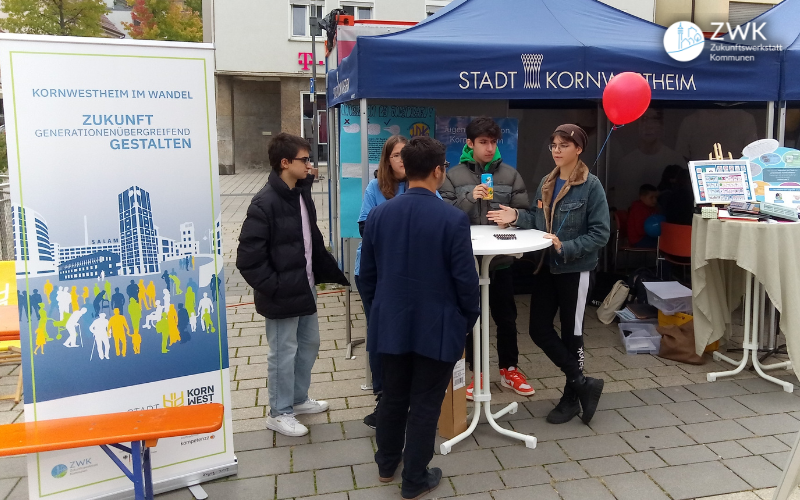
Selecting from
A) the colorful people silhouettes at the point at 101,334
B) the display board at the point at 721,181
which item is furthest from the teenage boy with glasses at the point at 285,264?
the display board at the point at 721,181

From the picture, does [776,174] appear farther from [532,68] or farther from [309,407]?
[309,407]

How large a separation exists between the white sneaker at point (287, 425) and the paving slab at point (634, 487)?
60.9 inches

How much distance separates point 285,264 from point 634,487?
195cm

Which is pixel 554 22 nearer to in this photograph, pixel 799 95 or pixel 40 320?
pixel 799 95

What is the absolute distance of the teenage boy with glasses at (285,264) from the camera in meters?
3.24


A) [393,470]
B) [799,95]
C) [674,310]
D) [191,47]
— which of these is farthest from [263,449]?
[799,95]

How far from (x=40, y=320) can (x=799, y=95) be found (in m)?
4.82

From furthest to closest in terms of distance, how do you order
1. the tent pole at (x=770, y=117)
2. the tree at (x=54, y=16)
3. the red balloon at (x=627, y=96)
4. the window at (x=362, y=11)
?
the window at (x=362, y=11) → the tree at (x=54, y=16) → the tent pole at (x=770, y=117) → the red balloon at (x=627, y=96)

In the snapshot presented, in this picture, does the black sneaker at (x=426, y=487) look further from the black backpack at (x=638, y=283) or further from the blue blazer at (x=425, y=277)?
the black backpack at (x=638, y=283)

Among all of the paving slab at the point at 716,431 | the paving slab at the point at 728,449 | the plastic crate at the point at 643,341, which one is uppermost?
the plastic crate at the point at 643,341

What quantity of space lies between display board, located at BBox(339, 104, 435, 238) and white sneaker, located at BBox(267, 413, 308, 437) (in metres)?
1.85

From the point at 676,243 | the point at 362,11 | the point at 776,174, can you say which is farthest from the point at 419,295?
the point at 362,11

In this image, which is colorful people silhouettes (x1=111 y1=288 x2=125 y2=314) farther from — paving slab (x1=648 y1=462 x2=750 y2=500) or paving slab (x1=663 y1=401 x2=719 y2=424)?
paving slab (x1=663 y1=401 x2=719 y2=424)

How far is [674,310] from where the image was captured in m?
4.84
